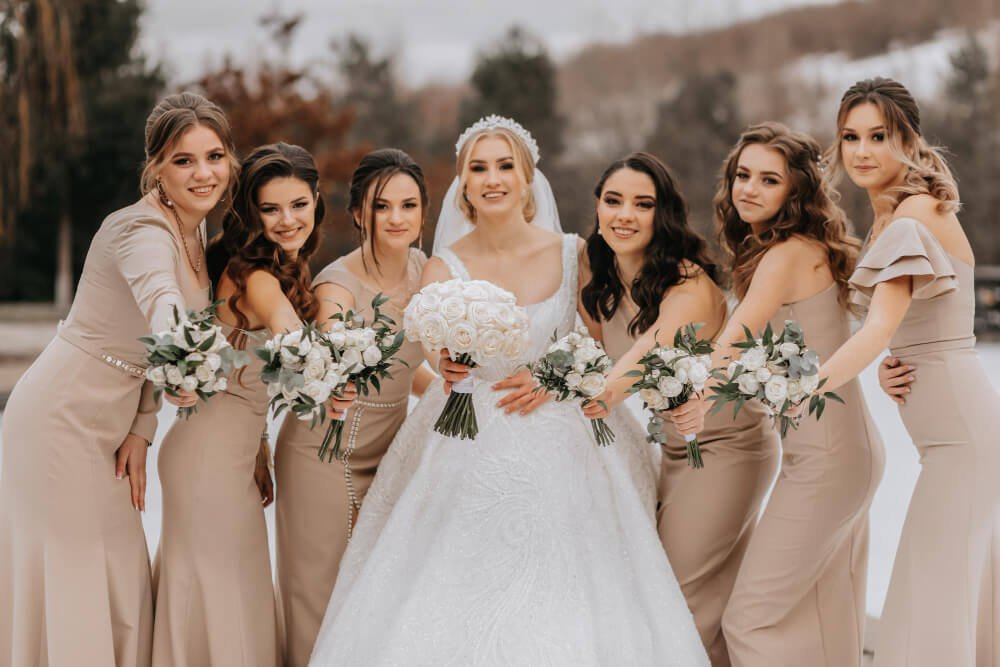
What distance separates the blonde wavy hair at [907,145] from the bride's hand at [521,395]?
1.55m

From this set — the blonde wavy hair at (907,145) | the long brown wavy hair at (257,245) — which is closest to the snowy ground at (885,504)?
the long brown wavy hair at (257,245)

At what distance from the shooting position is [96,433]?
12.8 ft

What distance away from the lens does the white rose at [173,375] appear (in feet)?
10.7

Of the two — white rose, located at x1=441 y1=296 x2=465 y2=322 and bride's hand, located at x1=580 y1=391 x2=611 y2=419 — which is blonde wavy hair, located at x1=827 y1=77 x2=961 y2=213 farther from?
white rose, located at x1=441 y1=296 x2=465 y2=322

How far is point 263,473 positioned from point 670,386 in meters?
1.93

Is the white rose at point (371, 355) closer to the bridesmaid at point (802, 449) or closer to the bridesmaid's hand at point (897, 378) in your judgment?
the bridesmaid at point (802, 449)

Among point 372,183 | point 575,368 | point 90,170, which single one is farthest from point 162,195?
point 90,170

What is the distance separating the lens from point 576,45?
4434 centimetres

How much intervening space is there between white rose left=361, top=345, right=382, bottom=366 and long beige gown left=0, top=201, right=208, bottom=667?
75 cm

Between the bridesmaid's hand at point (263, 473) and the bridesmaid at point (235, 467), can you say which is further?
the bridesmaid's hand at point (263, 473)

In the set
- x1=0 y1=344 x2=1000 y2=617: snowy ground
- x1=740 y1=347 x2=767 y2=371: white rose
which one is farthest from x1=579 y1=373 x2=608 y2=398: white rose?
x1=0 y1=344 x2=1000 y2=617: snowy ground

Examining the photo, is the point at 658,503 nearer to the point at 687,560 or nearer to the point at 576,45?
the point at 687,560

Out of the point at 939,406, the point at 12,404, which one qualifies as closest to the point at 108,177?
the point at 12,404

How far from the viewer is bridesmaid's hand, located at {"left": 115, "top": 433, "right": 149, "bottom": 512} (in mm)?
3992
